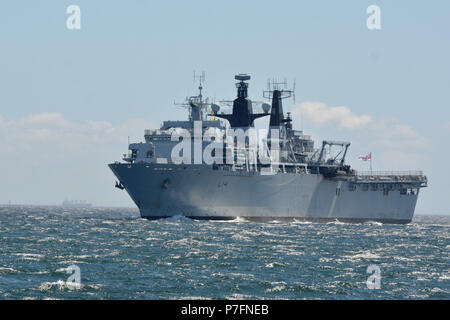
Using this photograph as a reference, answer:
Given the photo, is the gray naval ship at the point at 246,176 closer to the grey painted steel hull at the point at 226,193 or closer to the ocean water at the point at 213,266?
Answer: the grey painted steel hull at the point at 226,193

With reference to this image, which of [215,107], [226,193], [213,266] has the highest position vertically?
[215,107]

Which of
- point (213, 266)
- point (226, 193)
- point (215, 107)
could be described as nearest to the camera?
point (213, 266)

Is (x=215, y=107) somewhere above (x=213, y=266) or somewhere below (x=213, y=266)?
above

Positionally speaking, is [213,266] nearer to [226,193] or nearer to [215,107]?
[226,193]

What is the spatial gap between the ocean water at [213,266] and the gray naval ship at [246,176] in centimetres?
1442

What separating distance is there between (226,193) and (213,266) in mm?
36634

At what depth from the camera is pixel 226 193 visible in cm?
7025

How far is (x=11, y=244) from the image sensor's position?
43.3 m

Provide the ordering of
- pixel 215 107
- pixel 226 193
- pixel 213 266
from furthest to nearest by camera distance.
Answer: pixel 215 107 → pixel 226 193 → pixel 213 266

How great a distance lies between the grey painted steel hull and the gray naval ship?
0.29 ft

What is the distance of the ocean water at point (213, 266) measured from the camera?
26.7 meters

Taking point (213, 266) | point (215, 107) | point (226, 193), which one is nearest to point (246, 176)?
point (226, 193)
